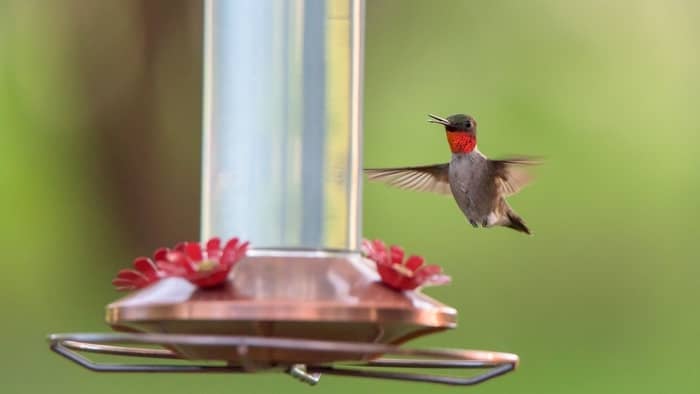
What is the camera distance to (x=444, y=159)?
758 cm

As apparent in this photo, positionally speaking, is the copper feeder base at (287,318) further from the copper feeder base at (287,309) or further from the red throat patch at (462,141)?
the red throat patch at (462,141)

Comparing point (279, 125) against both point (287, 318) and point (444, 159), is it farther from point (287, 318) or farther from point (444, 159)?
point (444, 159)

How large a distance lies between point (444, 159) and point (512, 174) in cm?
276

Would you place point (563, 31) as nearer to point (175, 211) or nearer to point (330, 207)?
point (175, 211)

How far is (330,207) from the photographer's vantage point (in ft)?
10.3

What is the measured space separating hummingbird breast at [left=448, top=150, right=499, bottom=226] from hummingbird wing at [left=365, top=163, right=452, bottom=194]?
281mm

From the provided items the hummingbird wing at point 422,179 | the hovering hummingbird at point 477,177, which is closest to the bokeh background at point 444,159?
the hummingbird wing at point 422,179

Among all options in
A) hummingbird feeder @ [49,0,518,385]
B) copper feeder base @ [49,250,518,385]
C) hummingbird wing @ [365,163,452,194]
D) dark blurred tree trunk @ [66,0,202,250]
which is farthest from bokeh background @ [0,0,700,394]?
copper feeder base @ [49,250,518,385]

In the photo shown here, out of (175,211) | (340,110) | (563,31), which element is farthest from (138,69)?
(340,110)

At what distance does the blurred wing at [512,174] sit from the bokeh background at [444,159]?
2677 millimetres

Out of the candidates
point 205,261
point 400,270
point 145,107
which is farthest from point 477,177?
point 145,107

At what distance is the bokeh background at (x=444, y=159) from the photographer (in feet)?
25.4

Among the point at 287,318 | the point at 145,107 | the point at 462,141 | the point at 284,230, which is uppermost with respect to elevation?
the point at 145,107

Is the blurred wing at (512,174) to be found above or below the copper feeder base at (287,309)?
above
